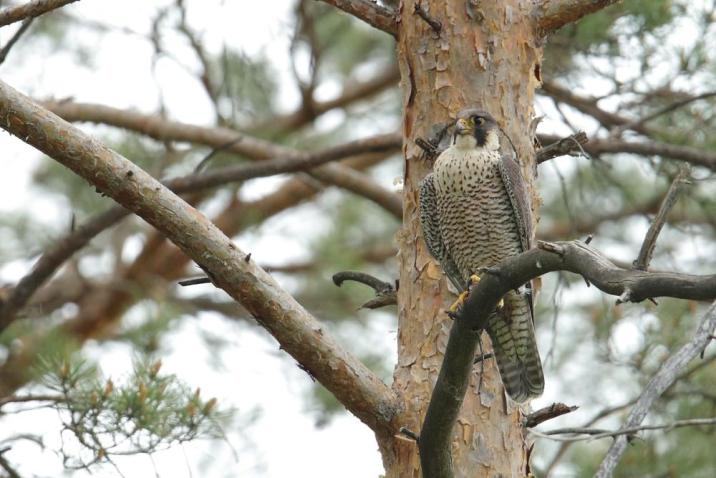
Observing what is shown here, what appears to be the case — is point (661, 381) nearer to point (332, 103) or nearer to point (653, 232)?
point (653, 232)

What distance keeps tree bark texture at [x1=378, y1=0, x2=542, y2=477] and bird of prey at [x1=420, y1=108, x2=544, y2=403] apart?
43 millimetres

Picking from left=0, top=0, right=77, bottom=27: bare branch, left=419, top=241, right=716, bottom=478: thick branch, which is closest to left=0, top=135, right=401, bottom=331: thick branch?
left=0, top=0, right=77, bottom=27: bare branch

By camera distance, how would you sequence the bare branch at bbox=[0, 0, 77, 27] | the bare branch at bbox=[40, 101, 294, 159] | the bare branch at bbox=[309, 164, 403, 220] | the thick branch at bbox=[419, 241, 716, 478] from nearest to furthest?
the thick branch at bbox=[419, 241, 716, 478] < the bare branch at bbox=[0, 0, 77, 27] < the bare branch at bbox=[309, 164, 403, 220] < the bare branch at bbox=[40, 101, 294, 159]

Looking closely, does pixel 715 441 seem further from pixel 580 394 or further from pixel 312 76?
pixel 312 76

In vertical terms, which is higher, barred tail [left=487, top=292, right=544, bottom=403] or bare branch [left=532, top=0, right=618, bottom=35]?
bare branch [left=532, top=0, right=618, bottom=35]

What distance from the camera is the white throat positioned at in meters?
3.48

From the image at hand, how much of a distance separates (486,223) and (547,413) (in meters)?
0.89

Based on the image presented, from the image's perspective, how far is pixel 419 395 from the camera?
3178 millimetres

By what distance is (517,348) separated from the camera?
11.5ft

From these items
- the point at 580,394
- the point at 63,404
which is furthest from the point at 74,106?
the point at 580,394

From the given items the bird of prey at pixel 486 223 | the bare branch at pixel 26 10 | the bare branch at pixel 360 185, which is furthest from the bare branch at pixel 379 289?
the bare branch at pixel 360 185

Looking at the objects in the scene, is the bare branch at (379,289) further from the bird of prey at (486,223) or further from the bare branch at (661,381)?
the bare branch at (661,381)

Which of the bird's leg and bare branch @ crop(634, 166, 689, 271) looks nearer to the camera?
bare branch @ crop(634, 166, 689, 271)

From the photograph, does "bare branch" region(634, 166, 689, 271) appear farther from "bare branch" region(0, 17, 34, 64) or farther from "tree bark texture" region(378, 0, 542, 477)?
"bare branch" region(0, 17, 34, 64)
